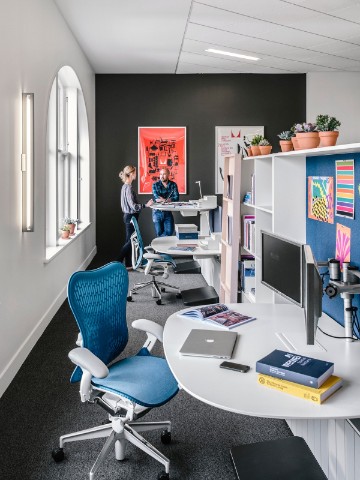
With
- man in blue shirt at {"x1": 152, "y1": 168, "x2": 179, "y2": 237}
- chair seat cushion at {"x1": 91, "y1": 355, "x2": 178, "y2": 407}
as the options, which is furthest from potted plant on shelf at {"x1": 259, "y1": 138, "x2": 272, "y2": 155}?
man in blue shirt at {"x1": 152, "y1": 168, "x2": 179, "y2": 237}

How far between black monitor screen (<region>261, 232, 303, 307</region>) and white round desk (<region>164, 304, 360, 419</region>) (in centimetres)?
17

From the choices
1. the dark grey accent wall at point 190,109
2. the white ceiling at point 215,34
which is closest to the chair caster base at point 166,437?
the white ceiling at point 215,34

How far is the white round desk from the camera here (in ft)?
5.32

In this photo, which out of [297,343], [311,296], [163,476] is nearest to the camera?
[311,296]

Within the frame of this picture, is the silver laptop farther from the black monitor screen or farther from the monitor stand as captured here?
the black monitor screen

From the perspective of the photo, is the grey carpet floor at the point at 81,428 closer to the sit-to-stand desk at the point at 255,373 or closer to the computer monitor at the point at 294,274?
the sit-to-stand desk at the point at 255,373

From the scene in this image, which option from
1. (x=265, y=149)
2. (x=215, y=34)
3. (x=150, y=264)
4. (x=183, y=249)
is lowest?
(x=150, y=264)

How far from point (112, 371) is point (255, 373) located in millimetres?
880

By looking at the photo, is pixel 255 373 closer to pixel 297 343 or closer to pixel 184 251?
pixel 297 343

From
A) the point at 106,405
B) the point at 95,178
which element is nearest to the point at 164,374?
the point at 106,405

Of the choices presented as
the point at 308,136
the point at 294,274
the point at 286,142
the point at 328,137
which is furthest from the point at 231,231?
the point at 294,274

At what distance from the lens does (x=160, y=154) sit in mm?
8961

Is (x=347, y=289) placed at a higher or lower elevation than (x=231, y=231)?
lower

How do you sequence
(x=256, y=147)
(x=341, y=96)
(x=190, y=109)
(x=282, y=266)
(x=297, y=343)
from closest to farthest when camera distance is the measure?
(x=297, y=343) → (x=282, y=266) → (x=256, y=147) → (x=341, y=96) → (x=190, y=109)
